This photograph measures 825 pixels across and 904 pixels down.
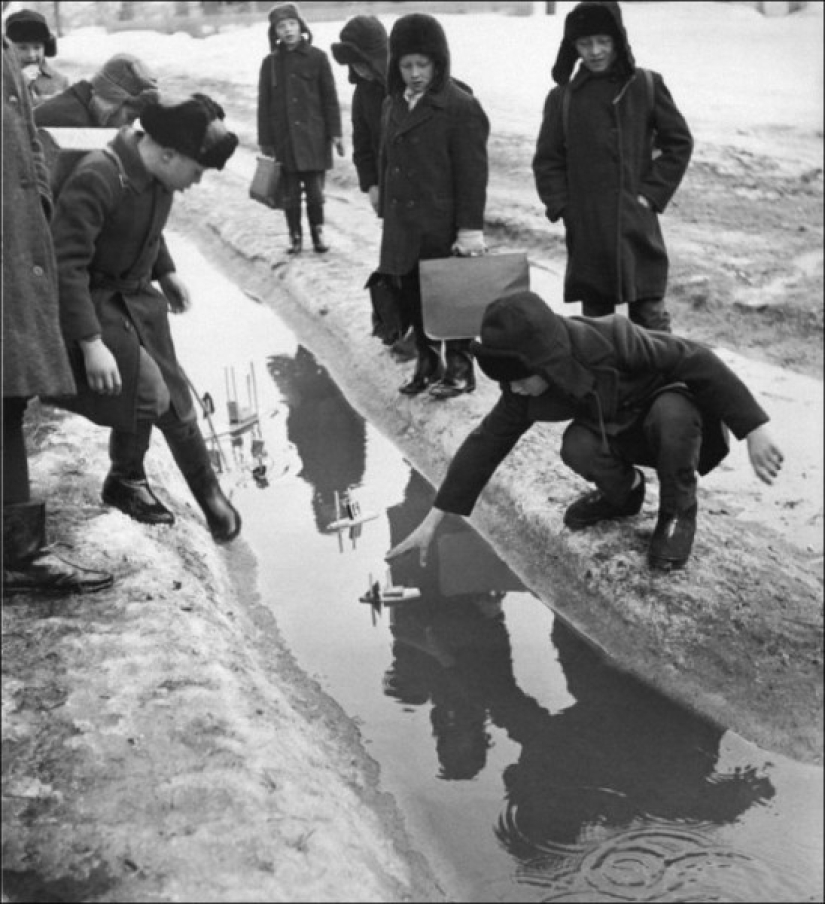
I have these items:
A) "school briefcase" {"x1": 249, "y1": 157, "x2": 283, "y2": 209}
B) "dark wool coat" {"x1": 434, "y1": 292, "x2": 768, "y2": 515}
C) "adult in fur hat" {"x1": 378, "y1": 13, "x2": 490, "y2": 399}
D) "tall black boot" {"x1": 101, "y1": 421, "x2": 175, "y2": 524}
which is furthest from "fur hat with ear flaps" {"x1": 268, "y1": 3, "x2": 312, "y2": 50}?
"dark wool coat" {"x1": 434, "y1": 292, "x2": 768, "y2": 515}

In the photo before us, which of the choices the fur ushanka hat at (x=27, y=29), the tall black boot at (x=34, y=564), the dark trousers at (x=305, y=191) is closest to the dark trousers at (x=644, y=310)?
the tall black boot at (x=34, y=564)

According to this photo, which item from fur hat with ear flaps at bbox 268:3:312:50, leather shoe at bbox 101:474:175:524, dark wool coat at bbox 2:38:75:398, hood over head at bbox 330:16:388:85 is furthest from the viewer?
fur hat with ear flaps at bbox 268:3:312:50

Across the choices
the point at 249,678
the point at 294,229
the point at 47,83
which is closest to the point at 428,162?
the point at 47,83

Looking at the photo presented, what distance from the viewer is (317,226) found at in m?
9.84

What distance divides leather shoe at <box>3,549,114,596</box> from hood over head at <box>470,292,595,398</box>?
4.79 ft

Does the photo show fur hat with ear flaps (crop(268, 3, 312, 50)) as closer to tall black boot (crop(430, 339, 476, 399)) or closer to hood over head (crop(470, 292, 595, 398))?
tall black boot (crop(430, 339, 476, 399))

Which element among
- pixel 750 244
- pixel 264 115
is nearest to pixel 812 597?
pixel 750 244

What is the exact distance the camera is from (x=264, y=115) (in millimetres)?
9328

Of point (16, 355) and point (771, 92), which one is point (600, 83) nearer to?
point (16, 355)

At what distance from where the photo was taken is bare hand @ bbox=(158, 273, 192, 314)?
4711 mm

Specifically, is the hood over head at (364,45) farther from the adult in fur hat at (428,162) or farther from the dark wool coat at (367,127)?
the adult in fur hat at (428,162)

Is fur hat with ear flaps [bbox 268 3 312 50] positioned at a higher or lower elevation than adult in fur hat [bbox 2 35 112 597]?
higher

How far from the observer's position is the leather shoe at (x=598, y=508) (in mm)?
4793

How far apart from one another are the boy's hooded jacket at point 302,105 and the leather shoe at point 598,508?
16.4 feet
